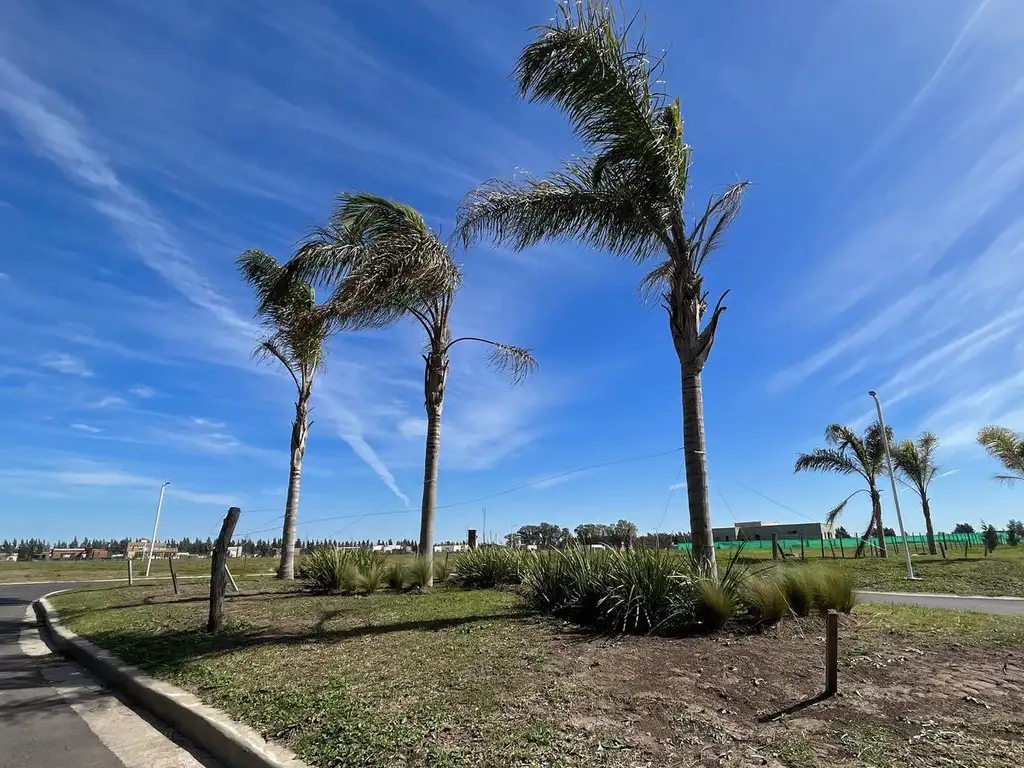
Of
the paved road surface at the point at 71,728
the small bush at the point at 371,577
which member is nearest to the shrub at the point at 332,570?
the small bush at the point at 371,577

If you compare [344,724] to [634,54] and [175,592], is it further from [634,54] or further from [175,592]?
[175,592]

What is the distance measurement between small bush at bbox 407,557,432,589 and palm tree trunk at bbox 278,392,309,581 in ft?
19.4

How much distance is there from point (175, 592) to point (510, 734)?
12.1 m

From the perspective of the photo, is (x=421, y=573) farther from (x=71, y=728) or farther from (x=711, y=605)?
(x=71, y=728)

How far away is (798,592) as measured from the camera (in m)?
7.14

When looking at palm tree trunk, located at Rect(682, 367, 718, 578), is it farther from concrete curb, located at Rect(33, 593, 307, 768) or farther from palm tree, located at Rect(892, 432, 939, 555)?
palm tree, located at Rect(892, 432, 939, 555)

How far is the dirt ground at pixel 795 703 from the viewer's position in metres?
3.47

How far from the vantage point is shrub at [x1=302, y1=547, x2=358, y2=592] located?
474 inches

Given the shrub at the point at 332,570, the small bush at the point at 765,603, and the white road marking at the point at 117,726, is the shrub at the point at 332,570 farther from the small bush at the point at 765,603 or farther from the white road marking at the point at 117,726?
the small bush at the point at 765,603

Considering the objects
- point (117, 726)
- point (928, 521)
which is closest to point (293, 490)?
point (117, 726)

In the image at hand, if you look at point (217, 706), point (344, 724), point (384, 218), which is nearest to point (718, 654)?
point (344, 724)

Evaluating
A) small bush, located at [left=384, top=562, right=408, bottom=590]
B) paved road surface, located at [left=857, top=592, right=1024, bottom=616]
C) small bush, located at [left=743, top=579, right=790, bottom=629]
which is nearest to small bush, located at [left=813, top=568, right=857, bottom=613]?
small bush, located at [left=743, top=579, right=790, bottom=629]

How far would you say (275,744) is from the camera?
3.97 metres

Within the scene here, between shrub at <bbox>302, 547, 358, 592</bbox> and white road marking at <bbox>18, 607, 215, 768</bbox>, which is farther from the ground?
shrub at <bbox>302, 547, 358, 592</bbox>
